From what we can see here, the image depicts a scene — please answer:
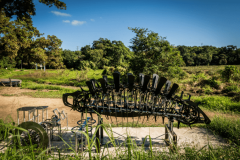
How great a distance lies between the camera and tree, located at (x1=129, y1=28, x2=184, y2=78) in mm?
12633

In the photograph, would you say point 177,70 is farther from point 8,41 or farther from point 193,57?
point 193,57

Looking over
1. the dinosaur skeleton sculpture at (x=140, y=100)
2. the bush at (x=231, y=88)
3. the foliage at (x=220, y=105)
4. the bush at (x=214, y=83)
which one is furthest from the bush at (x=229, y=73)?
the dinosaur skeleton sculpture at (x=140, y=100)

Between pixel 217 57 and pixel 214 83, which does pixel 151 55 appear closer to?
pixel 214 83

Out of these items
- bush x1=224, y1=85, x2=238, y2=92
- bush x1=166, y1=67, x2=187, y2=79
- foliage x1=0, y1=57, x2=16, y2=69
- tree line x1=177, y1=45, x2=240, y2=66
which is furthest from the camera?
tree line x1=177, y1=45, x2=240, y2=66

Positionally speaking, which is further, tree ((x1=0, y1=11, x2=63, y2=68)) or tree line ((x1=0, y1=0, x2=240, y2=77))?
tree ((x1=0, y1=11, x2=63, y2=68))

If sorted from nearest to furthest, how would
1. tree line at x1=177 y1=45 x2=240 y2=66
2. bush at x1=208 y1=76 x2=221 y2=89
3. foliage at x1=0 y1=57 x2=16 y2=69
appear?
1. bush at x1=208 y1=76 x2=221 y2=89
2. foliage at x1=0 y1=57 x2=16 y2=69
3. tree line at x1=177 y1=45 x2=240 y2=66

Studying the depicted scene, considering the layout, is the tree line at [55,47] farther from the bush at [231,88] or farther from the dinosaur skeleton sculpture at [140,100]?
the dinosaur skeleton sculpture at [140,100]

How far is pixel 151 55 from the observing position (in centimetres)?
1320

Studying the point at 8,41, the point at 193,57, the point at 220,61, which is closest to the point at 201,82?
the point at 8,41

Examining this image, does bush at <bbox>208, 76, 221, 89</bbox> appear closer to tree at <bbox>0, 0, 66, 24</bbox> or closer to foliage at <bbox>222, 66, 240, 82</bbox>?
foliage at <bbox>222, 66, 240, 82</bbox>

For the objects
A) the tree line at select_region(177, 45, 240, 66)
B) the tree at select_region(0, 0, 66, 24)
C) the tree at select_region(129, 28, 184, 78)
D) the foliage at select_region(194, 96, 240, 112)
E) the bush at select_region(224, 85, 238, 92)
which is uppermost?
the tree line at select_region(177, 45, 240, 66)

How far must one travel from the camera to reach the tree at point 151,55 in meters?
12.6

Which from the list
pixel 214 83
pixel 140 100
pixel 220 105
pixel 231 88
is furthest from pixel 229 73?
pixel 140 100

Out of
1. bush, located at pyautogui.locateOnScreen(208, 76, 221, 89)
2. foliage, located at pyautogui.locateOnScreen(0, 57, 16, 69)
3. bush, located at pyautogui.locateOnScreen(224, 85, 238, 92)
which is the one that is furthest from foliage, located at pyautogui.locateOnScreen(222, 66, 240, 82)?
foliage, located at pyautogui.locateOnScreen(0, 57, 16, 69)
